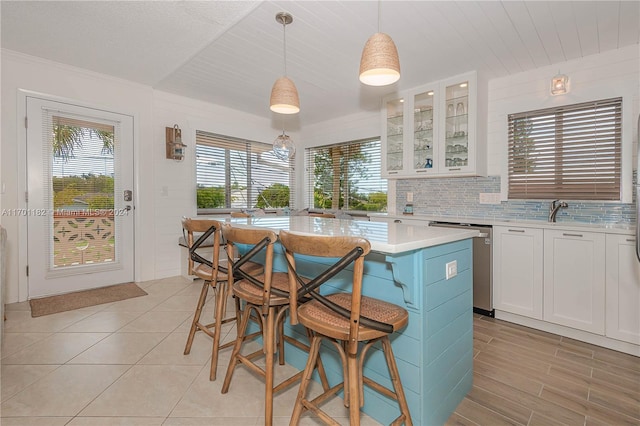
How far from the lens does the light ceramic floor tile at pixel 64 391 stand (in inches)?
64.4

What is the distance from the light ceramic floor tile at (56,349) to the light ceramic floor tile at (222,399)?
1081 millimetres

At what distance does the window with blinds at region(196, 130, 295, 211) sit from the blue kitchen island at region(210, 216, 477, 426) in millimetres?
3512

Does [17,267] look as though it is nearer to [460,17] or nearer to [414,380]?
[414,380]

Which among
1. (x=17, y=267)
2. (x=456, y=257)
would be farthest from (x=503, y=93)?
(x=17, y=267)

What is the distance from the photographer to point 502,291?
2.97 m

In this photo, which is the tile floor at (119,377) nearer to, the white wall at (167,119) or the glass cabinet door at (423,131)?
the white wall at (167,119)

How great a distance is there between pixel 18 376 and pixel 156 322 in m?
0.97

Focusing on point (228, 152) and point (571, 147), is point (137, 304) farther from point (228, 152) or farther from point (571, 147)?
point (571, 147)

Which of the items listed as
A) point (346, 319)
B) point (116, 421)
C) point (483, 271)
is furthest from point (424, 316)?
point (483, 271)

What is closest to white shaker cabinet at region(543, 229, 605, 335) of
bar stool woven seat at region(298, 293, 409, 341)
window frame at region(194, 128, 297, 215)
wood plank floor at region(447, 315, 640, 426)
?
wood plank floor at region(447, 315, 640, 426)

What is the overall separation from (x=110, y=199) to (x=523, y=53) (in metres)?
4.86

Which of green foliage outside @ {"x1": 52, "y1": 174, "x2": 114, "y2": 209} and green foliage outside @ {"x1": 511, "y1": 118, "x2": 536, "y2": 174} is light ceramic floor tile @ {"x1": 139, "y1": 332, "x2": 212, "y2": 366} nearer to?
green foliage outside @ {"x1": 52, "y1": 174, "x2": 114, "y2": 209}

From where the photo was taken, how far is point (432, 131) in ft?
12.1

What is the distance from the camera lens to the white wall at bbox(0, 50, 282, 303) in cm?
318
